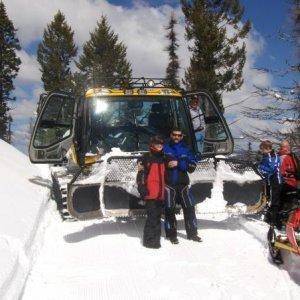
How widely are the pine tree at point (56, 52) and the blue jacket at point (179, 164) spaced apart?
35913mm

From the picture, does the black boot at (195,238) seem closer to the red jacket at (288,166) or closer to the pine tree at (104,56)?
the red jacket at (288,166)

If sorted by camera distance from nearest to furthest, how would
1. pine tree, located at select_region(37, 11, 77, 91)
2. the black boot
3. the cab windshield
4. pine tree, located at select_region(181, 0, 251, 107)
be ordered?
the black boot, the cab windshield, pine tree, located at select_region(181, 0, 251, 107), pine tree, located at select_region(37, 11, 77, 91)

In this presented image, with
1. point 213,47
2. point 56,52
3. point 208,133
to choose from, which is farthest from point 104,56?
point 208,133

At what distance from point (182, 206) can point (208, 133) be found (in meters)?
2.33

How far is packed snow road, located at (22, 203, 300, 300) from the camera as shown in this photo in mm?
5270

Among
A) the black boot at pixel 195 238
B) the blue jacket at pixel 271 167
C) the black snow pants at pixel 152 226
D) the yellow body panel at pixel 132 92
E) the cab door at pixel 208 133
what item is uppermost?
the yellow body panel at pixel 132 92

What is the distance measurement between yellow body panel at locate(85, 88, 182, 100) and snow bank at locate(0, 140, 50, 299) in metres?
2.20

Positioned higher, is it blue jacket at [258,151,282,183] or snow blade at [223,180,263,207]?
blue jacket at [258,151,282,183]

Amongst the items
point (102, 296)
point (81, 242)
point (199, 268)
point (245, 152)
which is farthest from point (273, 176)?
point (245, 152)

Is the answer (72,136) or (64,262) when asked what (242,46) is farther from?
(64,262)

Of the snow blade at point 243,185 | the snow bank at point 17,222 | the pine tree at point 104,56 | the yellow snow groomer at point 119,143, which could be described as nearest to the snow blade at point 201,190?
the yellow snow groomer at point 119,143

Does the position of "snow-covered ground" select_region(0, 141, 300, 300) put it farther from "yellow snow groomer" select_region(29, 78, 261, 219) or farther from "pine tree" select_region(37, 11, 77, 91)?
"pine tree" select_region(37, 11, 77, 91)

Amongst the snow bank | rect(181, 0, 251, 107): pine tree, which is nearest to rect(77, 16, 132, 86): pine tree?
rect(181, 0, 251, 107): pine tree

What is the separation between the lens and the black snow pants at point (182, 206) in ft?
24.1
